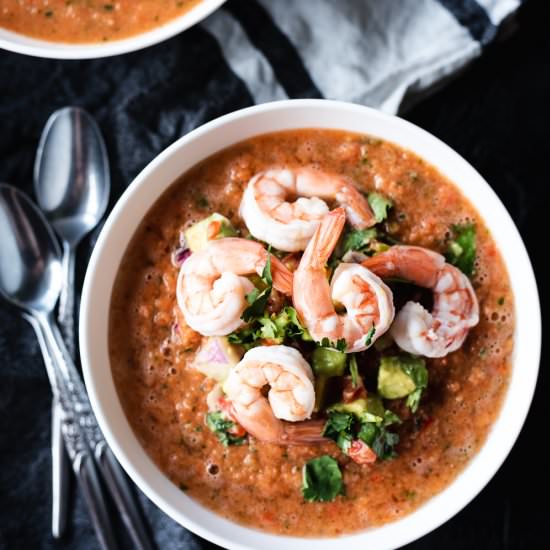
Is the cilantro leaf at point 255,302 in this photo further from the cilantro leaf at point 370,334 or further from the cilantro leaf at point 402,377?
the cilantro leaf at point 402,377

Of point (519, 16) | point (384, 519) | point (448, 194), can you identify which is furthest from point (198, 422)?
point (519, 16)

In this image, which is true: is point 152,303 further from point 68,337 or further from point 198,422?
point 68,337

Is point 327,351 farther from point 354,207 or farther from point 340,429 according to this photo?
point 354,207

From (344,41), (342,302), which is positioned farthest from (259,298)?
(344,41)

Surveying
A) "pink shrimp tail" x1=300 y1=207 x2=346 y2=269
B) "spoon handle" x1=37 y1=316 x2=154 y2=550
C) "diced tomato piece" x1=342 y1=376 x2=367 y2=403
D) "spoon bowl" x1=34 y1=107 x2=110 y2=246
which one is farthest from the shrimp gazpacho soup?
"spoon bowl" x1=34 y1=107 x2=110 y2=246

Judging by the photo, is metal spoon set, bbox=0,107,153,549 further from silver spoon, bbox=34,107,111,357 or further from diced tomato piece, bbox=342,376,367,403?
diced tomato piece, bbox=342,376,367,403

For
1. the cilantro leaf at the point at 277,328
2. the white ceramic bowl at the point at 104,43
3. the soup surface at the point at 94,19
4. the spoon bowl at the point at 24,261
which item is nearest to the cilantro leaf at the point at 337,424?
the cilantro leaf at the point at 277,328
